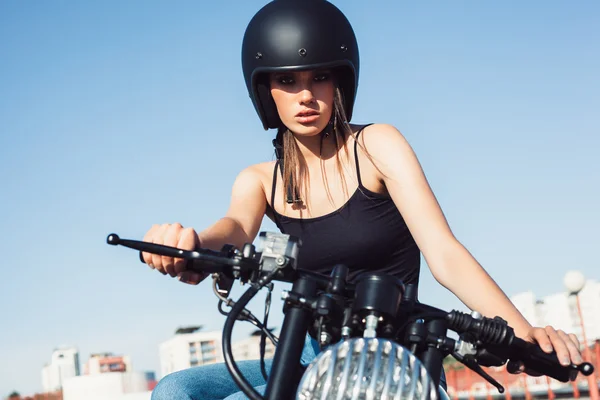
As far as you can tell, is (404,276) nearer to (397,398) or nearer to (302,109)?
(302,109)

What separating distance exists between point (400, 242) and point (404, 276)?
0.15 metres

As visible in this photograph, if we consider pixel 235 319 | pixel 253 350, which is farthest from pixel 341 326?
pixel 253 350

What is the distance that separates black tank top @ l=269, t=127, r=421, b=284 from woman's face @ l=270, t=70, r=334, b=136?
1.36ft

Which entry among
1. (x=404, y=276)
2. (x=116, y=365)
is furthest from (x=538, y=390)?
(x=116, y=365)

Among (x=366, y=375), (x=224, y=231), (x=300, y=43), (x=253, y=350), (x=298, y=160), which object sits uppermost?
(x=300, y=43)

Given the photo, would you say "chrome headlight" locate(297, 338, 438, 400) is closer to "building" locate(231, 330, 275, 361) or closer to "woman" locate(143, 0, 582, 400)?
"building" locate(231, 330, 275, 361)

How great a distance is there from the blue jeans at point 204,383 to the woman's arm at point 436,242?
1.10 ft

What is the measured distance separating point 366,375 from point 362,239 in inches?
73.9

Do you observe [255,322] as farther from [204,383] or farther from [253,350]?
[253,350]

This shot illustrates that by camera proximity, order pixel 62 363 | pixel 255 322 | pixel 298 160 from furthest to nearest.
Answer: pixel 62 363 → pixel 298 160 → pixel 255 322

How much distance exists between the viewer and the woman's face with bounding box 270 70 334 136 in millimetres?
3230

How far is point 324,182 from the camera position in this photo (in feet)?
12.4

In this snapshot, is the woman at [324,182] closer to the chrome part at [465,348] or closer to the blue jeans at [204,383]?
the blue jeans at [204,383]

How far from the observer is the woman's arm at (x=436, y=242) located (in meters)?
2.32
